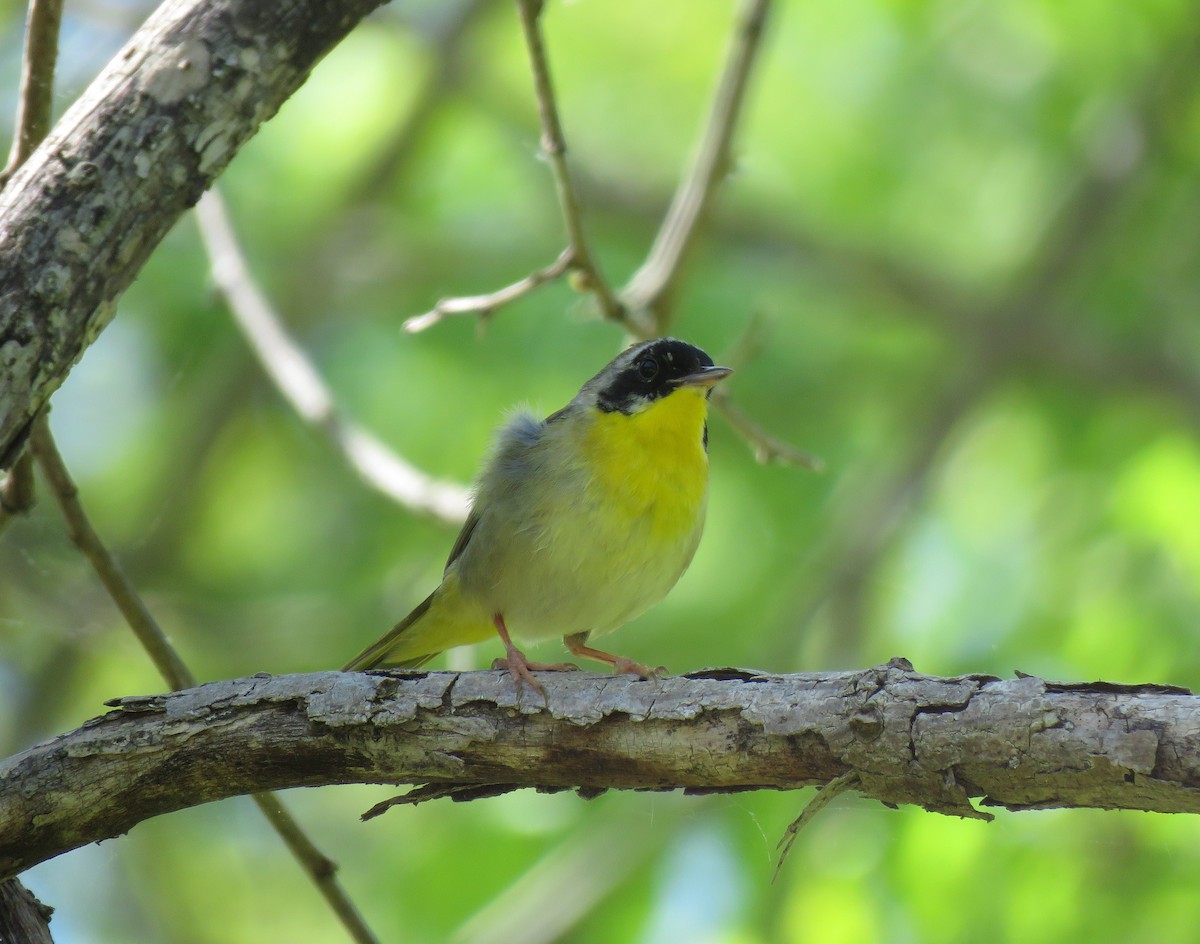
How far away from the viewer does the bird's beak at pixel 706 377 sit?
19.1ft

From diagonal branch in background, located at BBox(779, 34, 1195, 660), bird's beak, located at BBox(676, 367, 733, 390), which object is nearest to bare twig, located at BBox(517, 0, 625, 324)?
bird's beak, located at BBox(676, 367, 733, 390)

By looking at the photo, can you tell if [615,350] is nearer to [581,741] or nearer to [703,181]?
[703,181]

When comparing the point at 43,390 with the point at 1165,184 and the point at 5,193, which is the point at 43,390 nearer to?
the point at 5,193

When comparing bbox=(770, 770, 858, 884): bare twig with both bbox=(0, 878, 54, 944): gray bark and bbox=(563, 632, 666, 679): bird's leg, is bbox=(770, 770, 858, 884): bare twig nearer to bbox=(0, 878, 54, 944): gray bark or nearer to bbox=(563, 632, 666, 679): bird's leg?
bbox=(563, 632, 666, 679): bird's leg

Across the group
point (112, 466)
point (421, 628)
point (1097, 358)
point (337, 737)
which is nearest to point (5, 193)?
point (337, 737)

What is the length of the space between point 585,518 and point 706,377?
3.08 feet

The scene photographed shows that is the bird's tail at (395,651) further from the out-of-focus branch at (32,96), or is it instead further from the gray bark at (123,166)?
the gray bark at (123,166)

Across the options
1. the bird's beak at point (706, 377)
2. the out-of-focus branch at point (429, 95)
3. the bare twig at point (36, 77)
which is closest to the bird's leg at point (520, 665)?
the bird's beak at point (706, 377)

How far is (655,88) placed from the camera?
35.2 ft

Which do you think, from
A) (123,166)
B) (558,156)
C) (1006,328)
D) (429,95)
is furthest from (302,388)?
(1006,328)

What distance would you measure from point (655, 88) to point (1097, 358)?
14.3 ft

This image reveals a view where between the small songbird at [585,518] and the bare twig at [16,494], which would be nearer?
the bare twig at [16,494]

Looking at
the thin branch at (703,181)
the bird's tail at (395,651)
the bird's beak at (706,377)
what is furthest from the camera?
the thin branch at (703,181)

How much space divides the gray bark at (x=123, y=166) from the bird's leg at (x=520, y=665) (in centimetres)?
150
